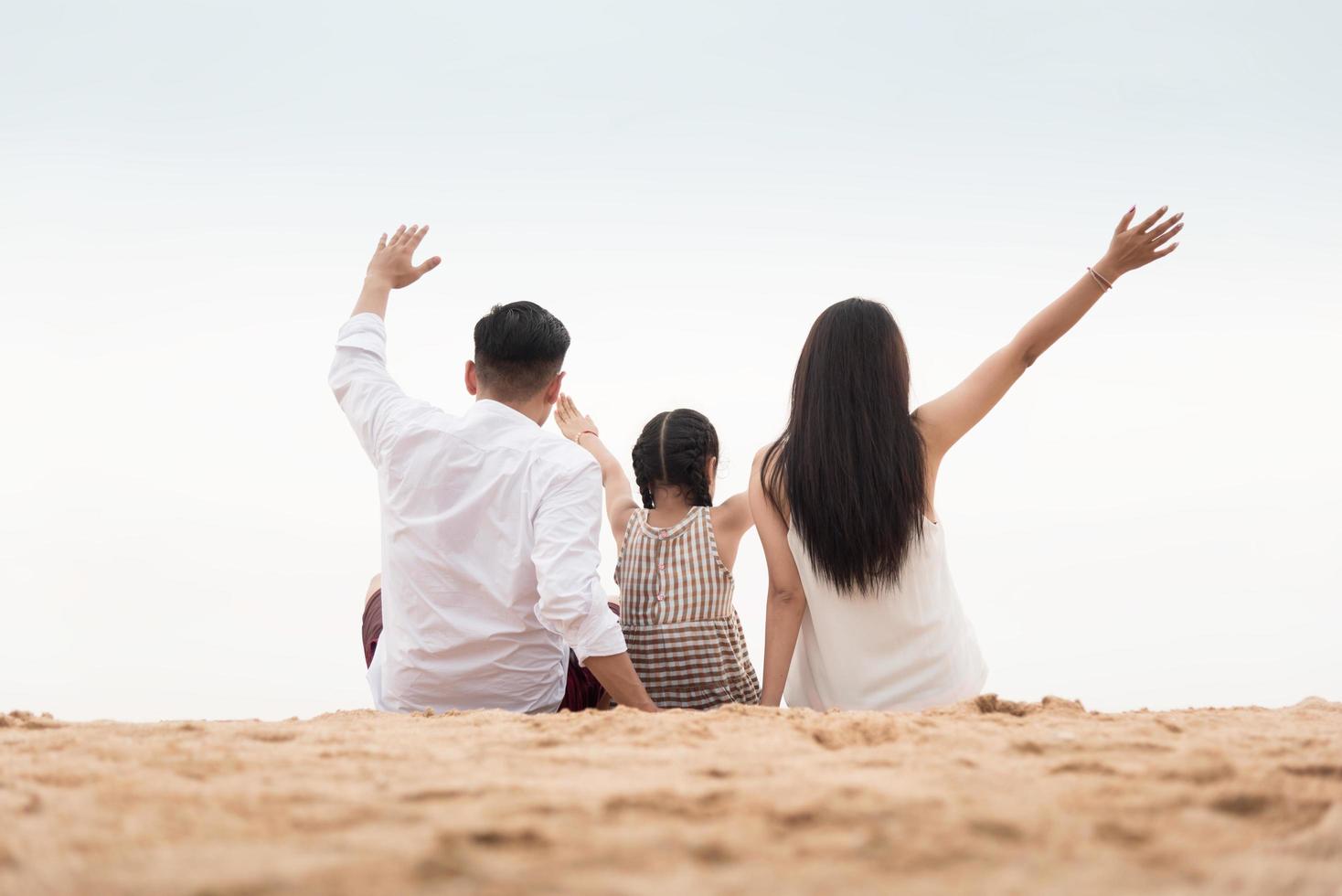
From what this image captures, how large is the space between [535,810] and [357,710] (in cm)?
199

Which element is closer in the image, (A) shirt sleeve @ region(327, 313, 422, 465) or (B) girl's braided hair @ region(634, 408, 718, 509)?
(A) shirt sleeve @ region(327, 313, 422, 465)

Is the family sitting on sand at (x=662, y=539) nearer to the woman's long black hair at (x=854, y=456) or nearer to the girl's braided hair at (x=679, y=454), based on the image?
the woman's long black hair at (x=854, y=456)

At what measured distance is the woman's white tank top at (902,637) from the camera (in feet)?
10.5

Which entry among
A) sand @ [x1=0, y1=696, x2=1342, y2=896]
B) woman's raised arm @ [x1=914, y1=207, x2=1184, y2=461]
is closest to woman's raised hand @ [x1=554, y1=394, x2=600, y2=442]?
woman's raised arm @ [x1=914, y1=207, x2=1184, y2=461]

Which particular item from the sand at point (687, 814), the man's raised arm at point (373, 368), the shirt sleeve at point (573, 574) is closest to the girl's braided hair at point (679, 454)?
the shirt sleeve at point (573, 574)

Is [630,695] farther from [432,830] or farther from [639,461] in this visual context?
[432,830]

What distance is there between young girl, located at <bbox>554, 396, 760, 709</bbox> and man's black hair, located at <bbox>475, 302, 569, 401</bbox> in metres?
0.66

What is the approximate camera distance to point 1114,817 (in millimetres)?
1188

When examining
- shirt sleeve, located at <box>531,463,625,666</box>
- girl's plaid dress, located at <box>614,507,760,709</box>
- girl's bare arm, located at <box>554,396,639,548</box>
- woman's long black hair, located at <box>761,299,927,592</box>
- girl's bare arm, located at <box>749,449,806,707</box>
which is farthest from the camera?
girl's bare arm, located at <box>554,396,639,548</box>

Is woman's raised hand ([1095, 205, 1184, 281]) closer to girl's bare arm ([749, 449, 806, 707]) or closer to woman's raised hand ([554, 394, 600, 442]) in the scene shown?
girl's bare arm ([749, 449, 806, 707])

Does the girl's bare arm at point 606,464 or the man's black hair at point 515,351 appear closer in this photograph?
the man's black hair at point 515,351

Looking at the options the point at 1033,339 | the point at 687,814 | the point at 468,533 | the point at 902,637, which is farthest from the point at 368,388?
the point at 687,814

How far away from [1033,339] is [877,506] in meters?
0.75

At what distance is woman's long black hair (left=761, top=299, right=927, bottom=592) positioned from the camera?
312 cm
